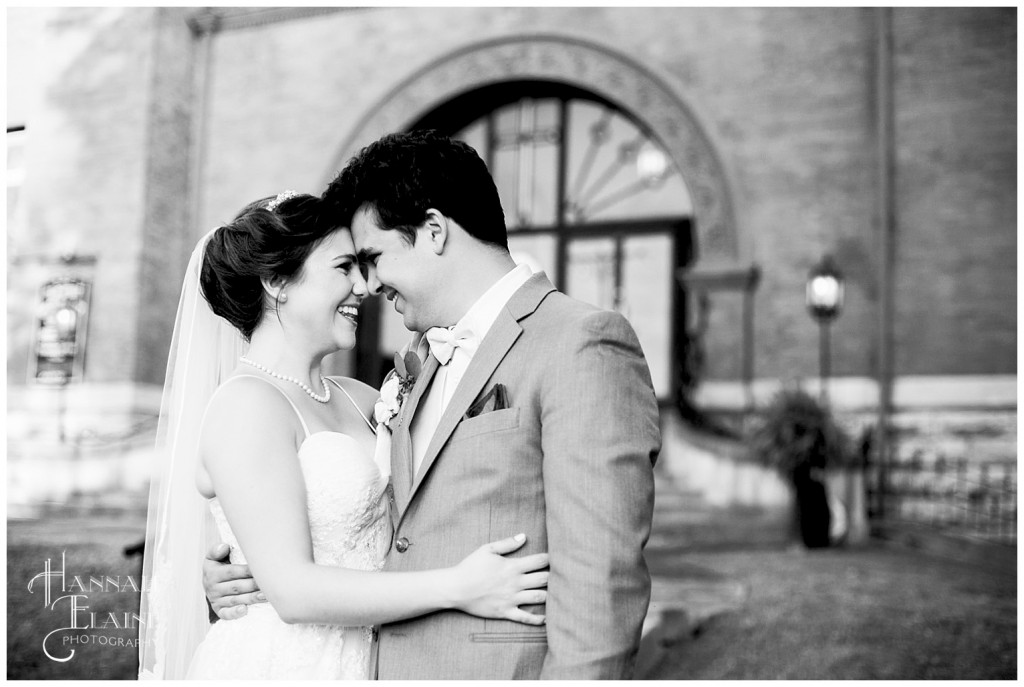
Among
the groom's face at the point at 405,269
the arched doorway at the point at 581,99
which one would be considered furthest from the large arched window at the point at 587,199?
the groom's face at the point at 405,269

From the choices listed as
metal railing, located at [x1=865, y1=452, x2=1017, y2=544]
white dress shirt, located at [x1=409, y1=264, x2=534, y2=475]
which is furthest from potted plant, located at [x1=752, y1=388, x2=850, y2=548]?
white dress shirt, located at [x1=409, y1=264, x2=534, y2=475]

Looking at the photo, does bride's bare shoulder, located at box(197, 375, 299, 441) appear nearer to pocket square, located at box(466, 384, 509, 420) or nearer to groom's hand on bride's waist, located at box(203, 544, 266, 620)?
groom's hand on bride's waist, located at box(203, 544, 266, 620)

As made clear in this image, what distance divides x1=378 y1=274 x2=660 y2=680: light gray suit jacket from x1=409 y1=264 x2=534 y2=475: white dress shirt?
0.04 meters

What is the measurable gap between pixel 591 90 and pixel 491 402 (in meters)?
6.82

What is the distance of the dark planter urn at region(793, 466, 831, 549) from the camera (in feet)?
20.3

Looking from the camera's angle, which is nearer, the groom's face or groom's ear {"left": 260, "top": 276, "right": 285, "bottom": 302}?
the groom's face

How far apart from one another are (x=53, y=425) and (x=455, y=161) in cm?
551

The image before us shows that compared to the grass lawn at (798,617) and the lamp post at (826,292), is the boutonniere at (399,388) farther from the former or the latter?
the lamp post at (826,292)

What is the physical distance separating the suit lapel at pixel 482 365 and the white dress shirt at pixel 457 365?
41 millimetres

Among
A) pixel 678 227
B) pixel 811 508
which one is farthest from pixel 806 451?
pixel 678 227

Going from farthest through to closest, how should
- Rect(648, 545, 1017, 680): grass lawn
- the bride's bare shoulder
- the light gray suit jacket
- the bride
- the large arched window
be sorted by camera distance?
the large arched window
Rect(648, 545, 1017, 680): grass lawn
the bride's bare shoulder
the bride
the light gray suit jacket

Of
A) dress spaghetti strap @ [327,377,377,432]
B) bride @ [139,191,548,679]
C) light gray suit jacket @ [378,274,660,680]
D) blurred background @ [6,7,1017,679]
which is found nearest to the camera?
light gray suit jacket @ [378,274,660,680]

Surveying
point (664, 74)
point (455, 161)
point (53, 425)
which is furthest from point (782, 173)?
point (455, 161)

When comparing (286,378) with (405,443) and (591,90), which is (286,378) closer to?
(405,443)
